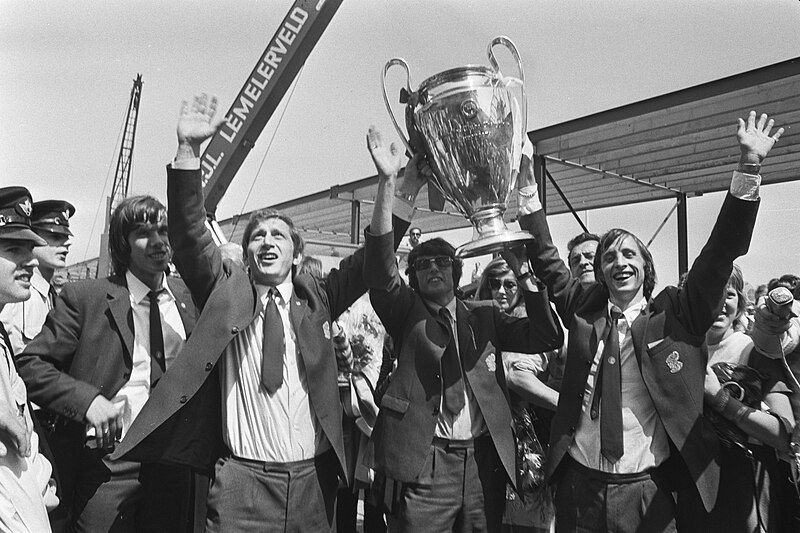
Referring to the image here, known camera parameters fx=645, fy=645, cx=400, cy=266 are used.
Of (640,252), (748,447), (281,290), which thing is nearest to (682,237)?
(748,447)

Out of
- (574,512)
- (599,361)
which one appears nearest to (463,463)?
(574,512)

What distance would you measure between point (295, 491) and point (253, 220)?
1.12m

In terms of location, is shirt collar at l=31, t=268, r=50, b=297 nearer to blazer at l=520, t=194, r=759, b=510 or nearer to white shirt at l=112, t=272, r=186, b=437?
white shirt at l=112, t=272, r=186, b=437

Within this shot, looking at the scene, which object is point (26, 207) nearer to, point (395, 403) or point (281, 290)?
point (281, 290)

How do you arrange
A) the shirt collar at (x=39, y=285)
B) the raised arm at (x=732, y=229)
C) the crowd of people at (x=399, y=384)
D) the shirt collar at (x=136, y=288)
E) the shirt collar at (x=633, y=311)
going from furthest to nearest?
the shirt collar at (x=39, y=285) < the shirt collar at (x=136, y=288) < the shirt collar at (x=633, y=311) < the crowd of people at (x=399, y=384) < the raised arm at (x=732, y=229)

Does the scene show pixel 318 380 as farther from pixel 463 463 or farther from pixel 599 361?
pixel 599 361

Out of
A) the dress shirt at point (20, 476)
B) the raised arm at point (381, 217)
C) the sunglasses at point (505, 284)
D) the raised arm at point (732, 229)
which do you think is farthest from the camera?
the sunglasses at point (505, 284)

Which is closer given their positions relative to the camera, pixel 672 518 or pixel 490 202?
pixel 672 518

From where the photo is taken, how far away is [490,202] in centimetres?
274

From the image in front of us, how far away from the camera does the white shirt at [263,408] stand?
8.02 ft

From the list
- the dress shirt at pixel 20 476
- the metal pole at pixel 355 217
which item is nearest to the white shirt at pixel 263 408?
the dress shirt at pixel 20 476

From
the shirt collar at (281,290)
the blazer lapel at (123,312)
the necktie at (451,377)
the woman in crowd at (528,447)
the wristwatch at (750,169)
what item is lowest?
the woman in crowd at (528,447)

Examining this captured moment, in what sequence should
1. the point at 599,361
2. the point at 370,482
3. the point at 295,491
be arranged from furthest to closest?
the point at 370,482, the point at 599,361, the point at 295,491

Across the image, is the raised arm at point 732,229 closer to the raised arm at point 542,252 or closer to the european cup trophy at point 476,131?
the raised arm at point 542,252
